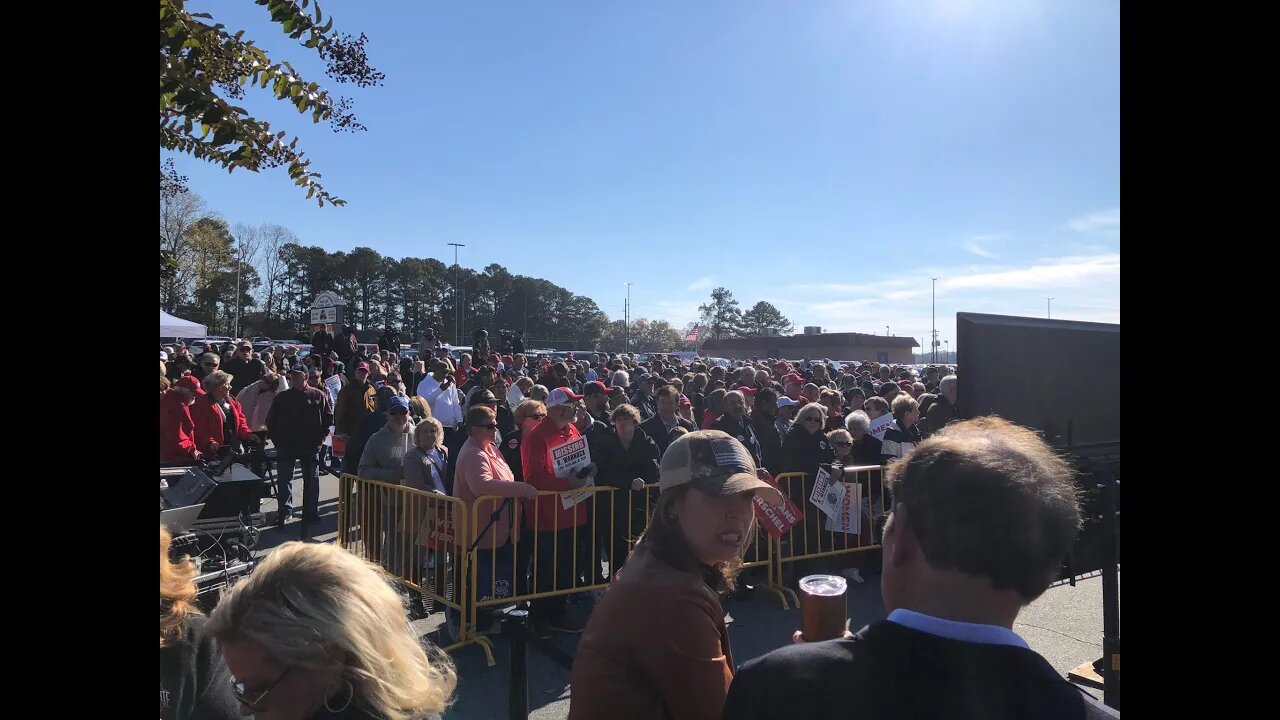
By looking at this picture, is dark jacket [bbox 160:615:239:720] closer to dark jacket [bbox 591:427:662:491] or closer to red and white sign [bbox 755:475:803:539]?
red and white sign [bbox 755:475:803:539]

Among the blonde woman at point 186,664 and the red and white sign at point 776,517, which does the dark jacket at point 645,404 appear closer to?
the red and white sign at point 776,517

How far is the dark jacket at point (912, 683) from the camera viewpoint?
3.90ft

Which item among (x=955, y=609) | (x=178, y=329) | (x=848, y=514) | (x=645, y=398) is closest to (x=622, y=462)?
(x=848, y=514)

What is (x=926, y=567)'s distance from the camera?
1.37 meters

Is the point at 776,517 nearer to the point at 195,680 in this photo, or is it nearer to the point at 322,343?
the point at 195,680

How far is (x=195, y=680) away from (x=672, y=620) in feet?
5.26

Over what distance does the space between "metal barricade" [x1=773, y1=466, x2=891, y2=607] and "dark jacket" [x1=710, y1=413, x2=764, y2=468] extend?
0.44 meters

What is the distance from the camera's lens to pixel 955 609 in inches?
51.4

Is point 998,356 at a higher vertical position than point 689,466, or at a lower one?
higher
